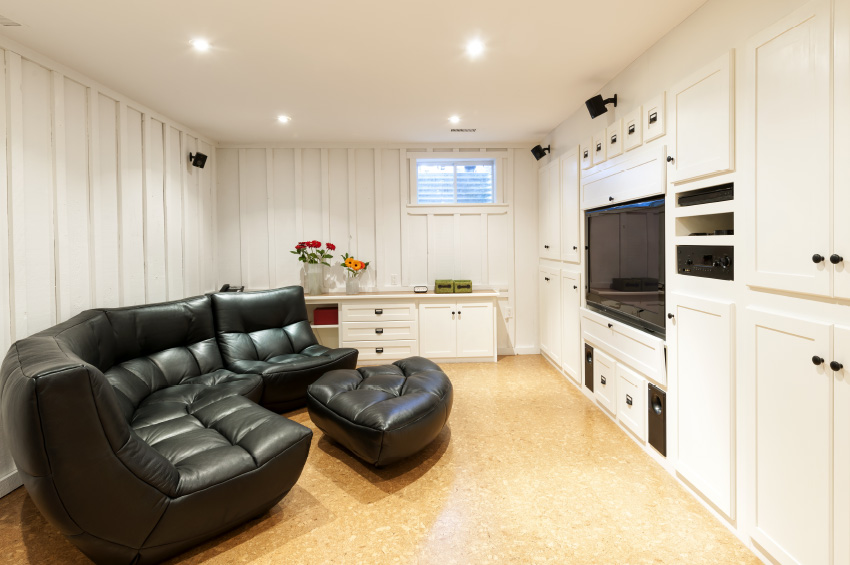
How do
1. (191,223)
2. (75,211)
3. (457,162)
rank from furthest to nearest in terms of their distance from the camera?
(457,162)
(191,223)
(75,211)

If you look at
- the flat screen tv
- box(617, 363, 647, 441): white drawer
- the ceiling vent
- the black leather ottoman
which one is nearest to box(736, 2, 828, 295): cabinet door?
the flat screen tv

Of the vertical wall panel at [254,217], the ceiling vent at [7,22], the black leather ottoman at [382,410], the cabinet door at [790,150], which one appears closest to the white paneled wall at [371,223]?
the vertical wall panel at [254,217]

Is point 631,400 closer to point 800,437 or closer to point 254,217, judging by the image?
point 800,437

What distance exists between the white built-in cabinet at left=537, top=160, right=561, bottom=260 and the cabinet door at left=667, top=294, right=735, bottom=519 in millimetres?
1980

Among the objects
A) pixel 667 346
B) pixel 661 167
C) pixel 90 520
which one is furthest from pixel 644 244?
pixel 90 520

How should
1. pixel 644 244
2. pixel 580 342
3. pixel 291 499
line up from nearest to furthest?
pixel 291 499
pixel 644 244
pixel 580 342

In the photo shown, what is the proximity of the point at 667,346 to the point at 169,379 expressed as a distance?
3.32 m

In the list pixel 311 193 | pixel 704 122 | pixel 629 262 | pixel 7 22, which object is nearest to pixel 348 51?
pixel 7 22

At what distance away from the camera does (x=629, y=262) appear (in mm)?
2793

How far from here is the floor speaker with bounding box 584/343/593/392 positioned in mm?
3471

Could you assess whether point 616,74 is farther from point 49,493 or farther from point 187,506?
point 49,493

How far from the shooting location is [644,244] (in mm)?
2609

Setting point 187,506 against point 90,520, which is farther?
point 187,506

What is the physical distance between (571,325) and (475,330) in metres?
1.16
